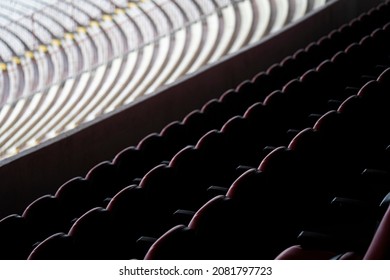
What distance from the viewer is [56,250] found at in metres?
1.61

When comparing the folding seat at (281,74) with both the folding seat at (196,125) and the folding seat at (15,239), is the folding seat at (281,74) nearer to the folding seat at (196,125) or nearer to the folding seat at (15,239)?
the folding seat at (196,125)

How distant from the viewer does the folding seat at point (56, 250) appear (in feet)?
5.26

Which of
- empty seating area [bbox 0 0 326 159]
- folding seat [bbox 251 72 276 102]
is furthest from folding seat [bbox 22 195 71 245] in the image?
empty seating area [bbox 0 0 326 159]

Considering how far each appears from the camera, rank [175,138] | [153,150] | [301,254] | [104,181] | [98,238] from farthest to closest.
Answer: [175,138], [153,150], [104,181], [98,238], [301,254]

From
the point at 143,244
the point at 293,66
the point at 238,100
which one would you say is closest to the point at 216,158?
the point at 143,244

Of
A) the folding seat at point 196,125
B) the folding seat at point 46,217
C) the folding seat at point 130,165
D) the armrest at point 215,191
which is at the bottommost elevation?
the armrest at point 215,191

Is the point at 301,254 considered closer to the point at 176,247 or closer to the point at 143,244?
the point at 176,247

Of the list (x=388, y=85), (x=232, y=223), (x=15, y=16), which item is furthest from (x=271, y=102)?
(x=15, y=16)

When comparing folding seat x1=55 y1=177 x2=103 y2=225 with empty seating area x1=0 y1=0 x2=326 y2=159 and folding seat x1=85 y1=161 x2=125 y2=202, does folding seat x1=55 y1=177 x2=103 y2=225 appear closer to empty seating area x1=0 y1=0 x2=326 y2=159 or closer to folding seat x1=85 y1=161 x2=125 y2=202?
folding seat x1=85 y1=161 x2=125 y2=202

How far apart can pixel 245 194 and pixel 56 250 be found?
0.46 m

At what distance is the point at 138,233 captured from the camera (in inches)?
71.5

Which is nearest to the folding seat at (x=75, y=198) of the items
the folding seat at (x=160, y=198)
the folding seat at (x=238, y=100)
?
the folding seat at (x=160, y=198)

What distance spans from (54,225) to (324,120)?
87 cm

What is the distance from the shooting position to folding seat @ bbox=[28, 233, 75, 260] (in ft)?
5.26
